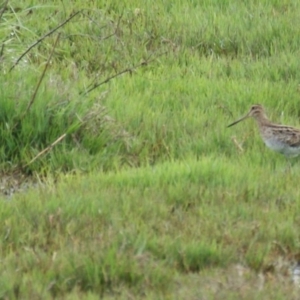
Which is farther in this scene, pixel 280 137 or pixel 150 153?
pixel 150 153

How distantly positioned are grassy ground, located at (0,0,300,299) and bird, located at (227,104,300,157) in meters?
0.10

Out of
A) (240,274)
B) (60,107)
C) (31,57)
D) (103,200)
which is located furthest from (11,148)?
(240,274)

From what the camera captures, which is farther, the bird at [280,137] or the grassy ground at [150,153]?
the bird at [280,137]

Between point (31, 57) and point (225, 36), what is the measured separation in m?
1.92

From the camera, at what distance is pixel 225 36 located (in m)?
9.42

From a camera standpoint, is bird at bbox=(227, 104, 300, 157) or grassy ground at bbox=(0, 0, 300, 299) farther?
bird at bbox=(227, 104, 300, 157)

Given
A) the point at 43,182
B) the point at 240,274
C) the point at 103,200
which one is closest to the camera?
the point at 240,274

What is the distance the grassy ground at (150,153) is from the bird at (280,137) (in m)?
0.10

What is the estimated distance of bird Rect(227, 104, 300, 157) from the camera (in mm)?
6977

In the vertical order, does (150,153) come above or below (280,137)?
below

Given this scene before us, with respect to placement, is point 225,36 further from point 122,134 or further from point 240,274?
point 240,274

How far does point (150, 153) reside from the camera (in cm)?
716

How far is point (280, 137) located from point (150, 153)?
91 cm

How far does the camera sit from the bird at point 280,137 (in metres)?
6.98
